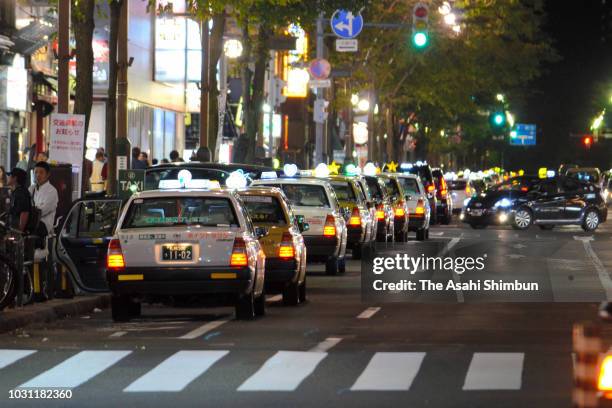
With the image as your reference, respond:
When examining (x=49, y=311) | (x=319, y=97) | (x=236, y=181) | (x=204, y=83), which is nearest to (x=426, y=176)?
(x=319, y=97)

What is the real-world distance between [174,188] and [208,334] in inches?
111

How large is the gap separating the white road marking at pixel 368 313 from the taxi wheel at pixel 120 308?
2721 mm

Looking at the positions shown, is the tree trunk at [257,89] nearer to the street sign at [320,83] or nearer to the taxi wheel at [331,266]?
the street sign at [320,83]

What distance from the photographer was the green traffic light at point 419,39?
132 ft

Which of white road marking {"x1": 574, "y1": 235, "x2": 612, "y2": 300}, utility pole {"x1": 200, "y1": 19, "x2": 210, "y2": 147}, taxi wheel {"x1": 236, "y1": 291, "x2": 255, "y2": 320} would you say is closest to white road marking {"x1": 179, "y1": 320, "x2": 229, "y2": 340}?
taxi wheel {"x1": 236, "y1": 291, "x2": 255, "y2": 320}

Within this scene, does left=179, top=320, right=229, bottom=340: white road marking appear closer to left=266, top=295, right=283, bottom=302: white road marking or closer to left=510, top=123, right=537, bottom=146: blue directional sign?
left=266, top=295, right=283, bottom=302: white road marking

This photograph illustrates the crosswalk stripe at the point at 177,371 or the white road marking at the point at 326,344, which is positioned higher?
the crosswalk stripe at the point at 177,371

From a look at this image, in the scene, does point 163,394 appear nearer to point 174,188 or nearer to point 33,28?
point 174,188

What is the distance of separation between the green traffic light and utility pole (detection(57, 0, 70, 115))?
14.8 m

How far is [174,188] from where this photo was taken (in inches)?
774

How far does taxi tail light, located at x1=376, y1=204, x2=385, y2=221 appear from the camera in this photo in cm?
3544

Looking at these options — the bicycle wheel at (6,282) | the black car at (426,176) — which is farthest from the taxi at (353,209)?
the black car at (426,176)

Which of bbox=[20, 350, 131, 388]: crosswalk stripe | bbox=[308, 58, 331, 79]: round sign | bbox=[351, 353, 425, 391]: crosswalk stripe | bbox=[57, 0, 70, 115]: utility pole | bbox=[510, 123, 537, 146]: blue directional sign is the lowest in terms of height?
bbox=[20, 350, 131, 388]: crosswalk stripe

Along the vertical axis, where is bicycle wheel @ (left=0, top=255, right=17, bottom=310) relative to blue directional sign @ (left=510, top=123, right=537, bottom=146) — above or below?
below
